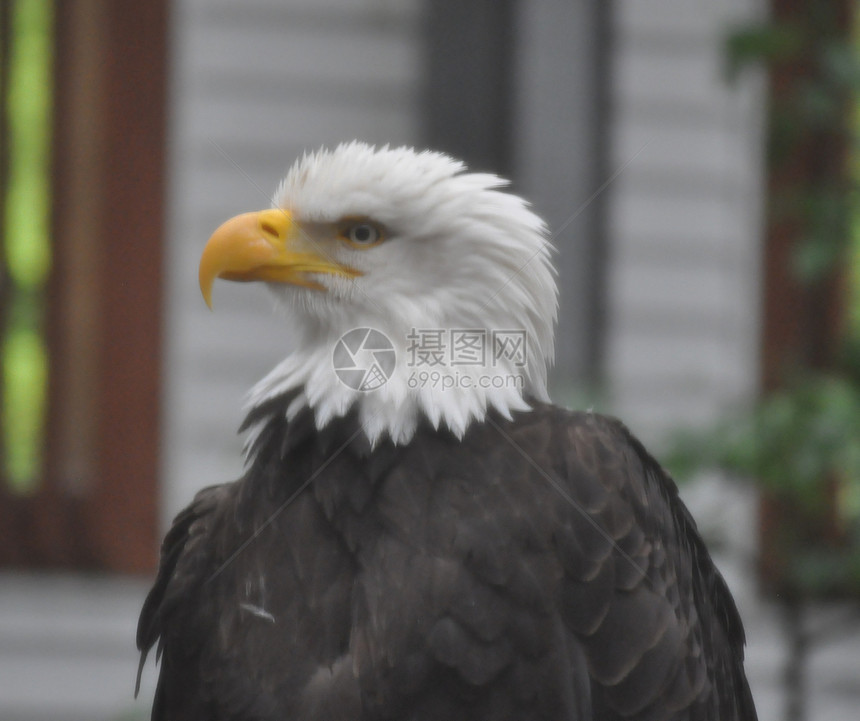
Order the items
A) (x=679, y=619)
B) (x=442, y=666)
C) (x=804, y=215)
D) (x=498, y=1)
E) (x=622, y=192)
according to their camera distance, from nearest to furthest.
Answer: (x=442, y=666)
(x=679, y=619)
(x=804, y=215)
(x=498, y=1)
(x=622, y=192)

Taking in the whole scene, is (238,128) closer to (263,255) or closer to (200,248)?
(200,248)

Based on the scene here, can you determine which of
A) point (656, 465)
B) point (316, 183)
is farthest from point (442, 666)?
point (316, 183)

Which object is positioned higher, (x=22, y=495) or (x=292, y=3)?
(x=292, y=3)

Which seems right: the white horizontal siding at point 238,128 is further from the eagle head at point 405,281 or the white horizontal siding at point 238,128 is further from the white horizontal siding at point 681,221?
the eagle head at point 405,281

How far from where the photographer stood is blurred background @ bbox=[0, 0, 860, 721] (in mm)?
5359

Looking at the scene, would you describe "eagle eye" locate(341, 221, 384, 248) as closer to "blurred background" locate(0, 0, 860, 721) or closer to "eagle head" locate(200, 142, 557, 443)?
"eagle head" locate(200, 142, 557, 443)

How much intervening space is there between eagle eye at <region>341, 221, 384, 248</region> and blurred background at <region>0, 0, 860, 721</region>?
9.41 feet

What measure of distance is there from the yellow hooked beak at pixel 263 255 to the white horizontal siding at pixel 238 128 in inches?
123

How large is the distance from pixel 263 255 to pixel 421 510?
57 cm

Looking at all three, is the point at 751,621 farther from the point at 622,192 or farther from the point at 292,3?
the point at 292,3

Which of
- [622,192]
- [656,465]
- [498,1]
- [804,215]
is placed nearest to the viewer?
[656,465]

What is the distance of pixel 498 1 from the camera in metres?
4.88

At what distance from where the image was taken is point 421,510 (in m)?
2.14

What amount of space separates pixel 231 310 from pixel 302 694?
3.52 m
